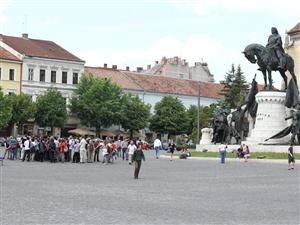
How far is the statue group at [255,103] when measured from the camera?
48406 mm

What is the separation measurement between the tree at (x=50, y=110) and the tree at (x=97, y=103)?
2.94m

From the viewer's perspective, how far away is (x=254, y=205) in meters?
16.4

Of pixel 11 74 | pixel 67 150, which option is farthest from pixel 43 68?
pixel 67 150

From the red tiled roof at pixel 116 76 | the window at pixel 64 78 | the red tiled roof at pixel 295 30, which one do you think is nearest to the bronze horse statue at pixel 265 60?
the red tiled roof at pixel 295 30

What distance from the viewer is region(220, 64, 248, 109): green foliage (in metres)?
90.0

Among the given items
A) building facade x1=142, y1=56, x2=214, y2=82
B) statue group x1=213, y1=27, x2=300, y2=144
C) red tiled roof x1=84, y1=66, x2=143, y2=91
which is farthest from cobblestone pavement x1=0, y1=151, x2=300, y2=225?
building facade x1=142, y1=56, x2=214, y2=82

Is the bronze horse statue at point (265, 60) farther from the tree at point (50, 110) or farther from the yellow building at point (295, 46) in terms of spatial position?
the tree at point (50, 110)

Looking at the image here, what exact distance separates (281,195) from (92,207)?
627cm

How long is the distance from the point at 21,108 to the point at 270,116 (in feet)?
136

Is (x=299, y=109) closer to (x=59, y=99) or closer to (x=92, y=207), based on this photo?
(x=92, y=207)

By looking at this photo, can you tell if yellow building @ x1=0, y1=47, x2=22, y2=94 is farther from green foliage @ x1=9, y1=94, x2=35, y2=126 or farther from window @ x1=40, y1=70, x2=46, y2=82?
green foliage @ x1=9, y1=94, x2=35, y2=126

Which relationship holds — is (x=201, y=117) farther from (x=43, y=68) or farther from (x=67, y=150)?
(x=67, y=150)

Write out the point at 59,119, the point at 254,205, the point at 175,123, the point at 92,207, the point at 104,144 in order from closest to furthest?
the point at 92,207 < the point at 254,205 < the point at 104,144 < the point at 59,119 < the point at 175,123

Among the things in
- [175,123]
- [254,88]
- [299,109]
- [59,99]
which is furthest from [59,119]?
[299,109]
